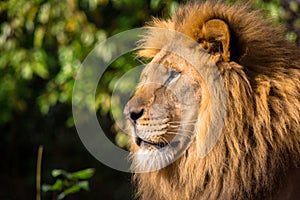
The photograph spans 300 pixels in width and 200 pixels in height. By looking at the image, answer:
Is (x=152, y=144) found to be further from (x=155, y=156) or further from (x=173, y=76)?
(x=173, y=76)

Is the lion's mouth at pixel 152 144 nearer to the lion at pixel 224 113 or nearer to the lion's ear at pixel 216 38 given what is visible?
the lion at pixel 224 113

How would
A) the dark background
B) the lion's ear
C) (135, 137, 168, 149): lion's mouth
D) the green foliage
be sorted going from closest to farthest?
the lion's ear, (135, 137, 168, 149): lion's mouth, the green foliage, the dark background

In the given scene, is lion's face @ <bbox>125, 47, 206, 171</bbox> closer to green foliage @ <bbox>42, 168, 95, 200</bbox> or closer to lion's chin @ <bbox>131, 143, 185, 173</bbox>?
lion's chin @ <bbox>131, 143, 185, 173</bbox>

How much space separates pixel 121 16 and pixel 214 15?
2.86 meters

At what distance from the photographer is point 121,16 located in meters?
6.60

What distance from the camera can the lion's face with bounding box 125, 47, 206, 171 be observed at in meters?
3.74

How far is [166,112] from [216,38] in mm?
392

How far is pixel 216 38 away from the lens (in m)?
3.73

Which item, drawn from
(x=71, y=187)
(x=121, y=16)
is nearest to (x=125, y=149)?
(x=121, y=16)

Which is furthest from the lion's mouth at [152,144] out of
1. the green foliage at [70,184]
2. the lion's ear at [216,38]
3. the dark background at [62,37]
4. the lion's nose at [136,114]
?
the dark background at [62,37]

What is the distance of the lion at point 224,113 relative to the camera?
3.71 meters

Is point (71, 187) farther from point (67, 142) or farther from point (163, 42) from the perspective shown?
point (67, 142)

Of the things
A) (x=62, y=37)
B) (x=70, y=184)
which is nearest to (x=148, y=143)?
(x=70, y=184)

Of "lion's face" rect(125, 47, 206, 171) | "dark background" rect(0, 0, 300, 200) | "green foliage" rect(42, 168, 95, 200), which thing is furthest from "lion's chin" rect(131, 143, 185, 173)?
"dark background" rect(0, 0, 300, 200)
